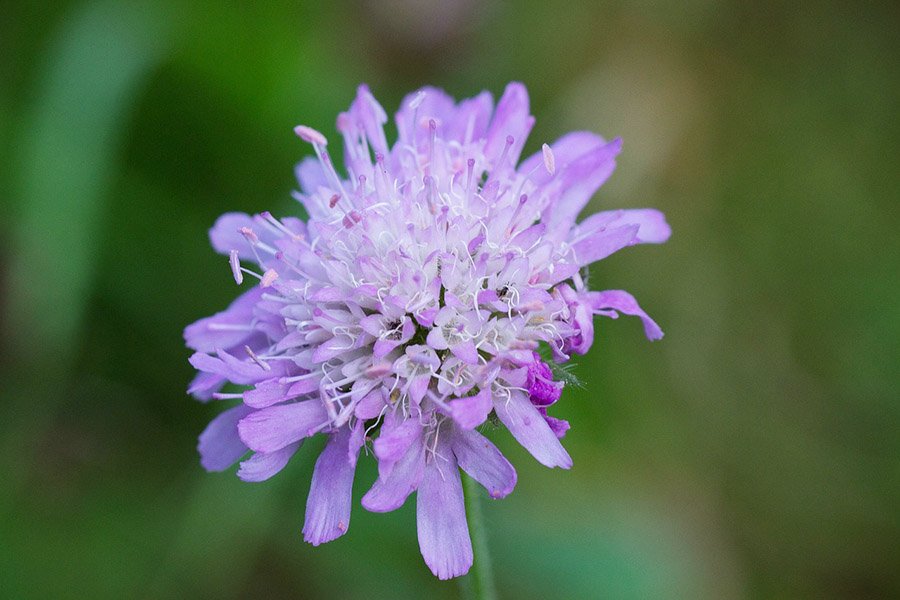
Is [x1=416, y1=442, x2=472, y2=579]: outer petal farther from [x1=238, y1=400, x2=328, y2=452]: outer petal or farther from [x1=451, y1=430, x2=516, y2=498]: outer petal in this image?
[x1=238, y1=400, x2=328, y2=452]: outer petal

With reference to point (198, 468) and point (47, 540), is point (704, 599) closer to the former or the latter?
point (198, 468)

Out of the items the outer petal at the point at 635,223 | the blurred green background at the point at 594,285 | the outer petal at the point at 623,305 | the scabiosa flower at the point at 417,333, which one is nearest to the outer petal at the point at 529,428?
the scabiosa flower at the point at 417,333

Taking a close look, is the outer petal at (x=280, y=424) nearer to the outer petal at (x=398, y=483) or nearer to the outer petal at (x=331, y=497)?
the outer petal at (x=331, y=497)

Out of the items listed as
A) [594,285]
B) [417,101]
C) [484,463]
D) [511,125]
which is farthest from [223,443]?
[594,285]

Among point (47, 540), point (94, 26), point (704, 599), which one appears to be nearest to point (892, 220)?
point (704, 599)

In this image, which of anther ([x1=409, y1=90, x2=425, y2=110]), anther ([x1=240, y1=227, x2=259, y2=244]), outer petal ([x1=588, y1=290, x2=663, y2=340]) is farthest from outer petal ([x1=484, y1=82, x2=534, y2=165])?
anther ([x1=240, y1=227, x2=259, y2=244])

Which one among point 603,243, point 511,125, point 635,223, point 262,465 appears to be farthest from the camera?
point 511,125

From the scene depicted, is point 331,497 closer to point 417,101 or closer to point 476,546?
point 476,546
